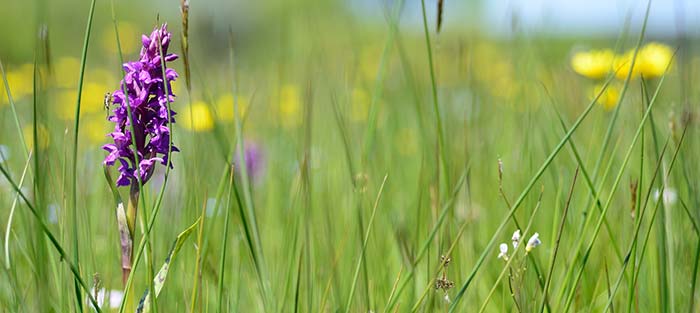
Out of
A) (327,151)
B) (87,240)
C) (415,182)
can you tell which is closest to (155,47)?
(87,240)

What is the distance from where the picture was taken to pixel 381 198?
144cm

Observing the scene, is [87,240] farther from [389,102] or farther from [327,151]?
[389,102]

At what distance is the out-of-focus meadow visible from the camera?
761mm

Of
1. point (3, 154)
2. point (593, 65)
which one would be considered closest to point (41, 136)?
point (3, 154)

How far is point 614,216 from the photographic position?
56.6 inches

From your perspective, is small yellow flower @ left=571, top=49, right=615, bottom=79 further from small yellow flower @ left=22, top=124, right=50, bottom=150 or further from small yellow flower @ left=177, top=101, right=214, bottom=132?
small yellow flower @ left=22, top=124, right=50, bottom=150

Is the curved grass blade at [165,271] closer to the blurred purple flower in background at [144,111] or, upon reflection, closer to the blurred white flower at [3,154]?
the blurred purple flower in background at [144,111]

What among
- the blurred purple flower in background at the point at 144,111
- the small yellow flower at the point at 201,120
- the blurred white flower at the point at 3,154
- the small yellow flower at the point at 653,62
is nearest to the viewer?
the blurred purple flower in background at the point at 144,111

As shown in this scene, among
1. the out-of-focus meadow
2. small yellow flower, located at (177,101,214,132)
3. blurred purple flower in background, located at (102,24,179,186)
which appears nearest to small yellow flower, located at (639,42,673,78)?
the out-of-focus meadow

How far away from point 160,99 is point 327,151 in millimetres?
1458

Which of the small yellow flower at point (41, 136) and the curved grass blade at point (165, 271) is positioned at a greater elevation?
the small yellow flower at point (41, 136)

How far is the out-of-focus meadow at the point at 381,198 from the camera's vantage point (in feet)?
2.50

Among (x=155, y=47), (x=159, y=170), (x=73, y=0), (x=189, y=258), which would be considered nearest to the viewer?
(x=155, y=47)

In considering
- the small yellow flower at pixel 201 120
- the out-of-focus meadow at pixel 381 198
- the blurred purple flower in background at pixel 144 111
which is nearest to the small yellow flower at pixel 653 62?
the out-of-focus meadow at pixel 381 198
